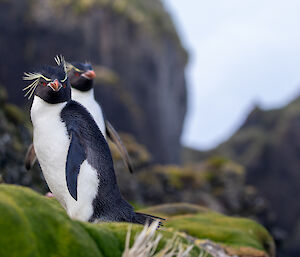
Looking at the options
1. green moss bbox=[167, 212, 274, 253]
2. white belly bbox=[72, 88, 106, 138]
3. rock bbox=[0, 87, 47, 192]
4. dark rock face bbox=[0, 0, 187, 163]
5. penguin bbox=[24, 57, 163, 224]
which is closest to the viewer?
penguin bbox=[24, 57, 163, 224]

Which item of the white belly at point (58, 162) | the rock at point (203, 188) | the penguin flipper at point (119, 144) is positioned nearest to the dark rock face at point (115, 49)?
the rock at point (203, 188)

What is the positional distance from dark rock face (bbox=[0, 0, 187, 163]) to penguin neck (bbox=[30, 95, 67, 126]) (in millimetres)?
26194

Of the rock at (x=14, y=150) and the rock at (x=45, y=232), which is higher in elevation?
the rock at (x=45, y=232)

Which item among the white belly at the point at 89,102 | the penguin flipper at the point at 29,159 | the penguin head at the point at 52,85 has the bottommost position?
the penguin flipper at the point at 29,159

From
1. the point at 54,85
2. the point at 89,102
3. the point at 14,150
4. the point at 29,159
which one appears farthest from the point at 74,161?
the point at 14,150

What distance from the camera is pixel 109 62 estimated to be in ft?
113

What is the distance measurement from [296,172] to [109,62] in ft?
72.8

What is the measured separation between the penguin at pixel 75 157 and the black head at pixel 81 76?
6.61 ft

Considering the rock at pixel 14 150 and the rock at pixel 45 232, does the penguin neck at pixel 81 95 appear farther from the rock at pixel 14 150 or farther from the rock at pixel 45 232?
the rock at pixel 14 150

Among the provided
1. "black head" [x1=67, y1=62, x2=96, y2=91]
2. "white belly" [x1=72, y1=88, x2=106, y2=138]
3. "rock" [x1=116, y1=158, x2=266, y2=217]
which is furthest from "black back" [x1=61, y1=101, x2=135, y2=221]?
"rock" [x1=116, y1=158, x2=266, y2=217]

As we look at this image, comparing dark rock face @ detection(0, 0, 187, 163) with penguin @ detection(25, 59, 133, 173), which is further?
dark rock face @ detection(0, 0, 187, 163)

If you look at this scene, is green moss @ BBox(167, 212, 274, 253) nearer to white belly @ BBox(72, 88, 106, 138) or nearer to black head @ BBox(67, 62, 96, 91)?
white belly @ BBox(72, 88, 106, 138)

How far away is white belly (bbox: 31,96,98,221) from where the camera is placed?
5418mm

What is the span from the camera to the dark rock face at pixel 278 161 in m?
42.2
